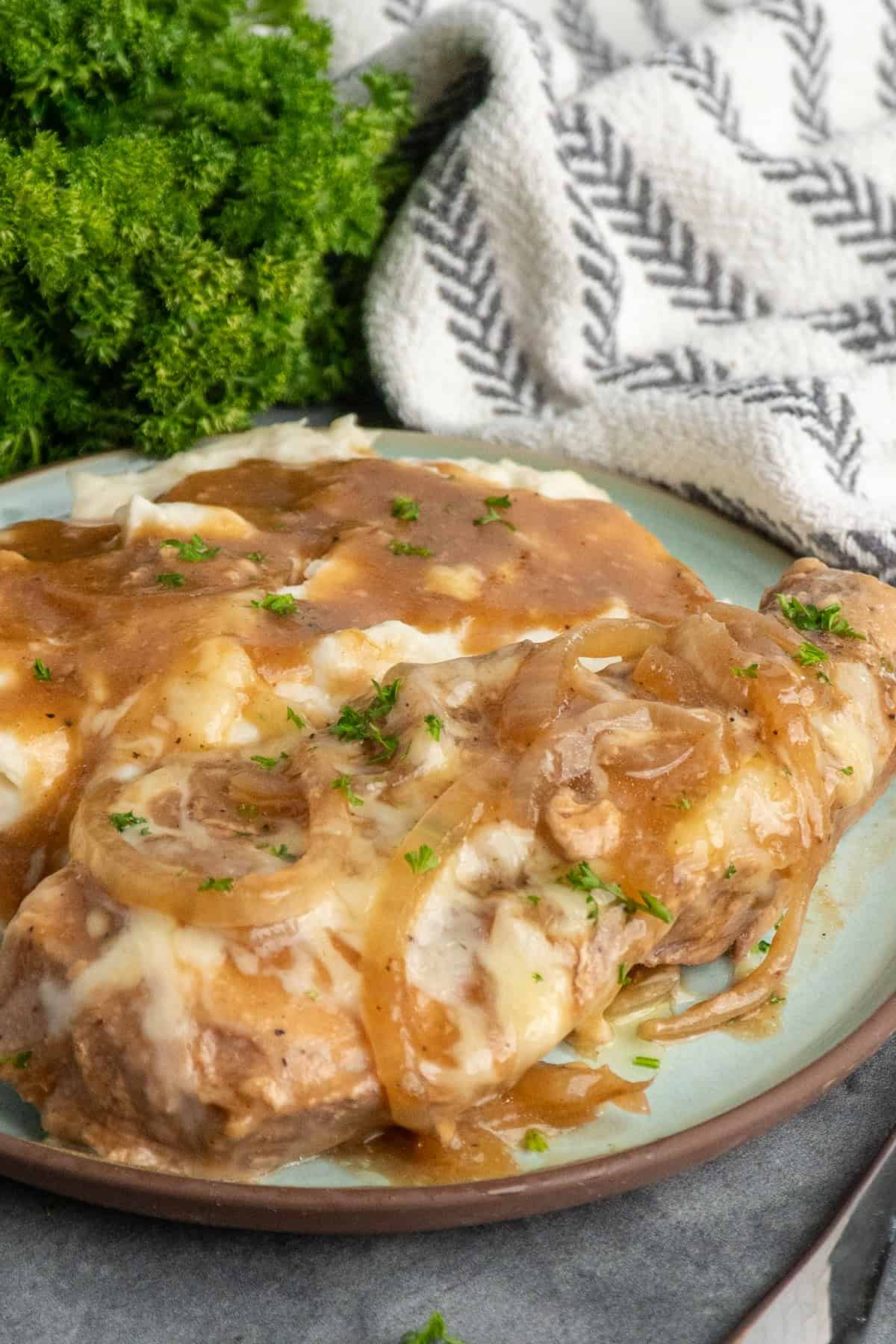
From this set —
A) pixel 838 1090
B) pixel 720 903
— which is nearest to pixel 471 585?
pixel 720 903

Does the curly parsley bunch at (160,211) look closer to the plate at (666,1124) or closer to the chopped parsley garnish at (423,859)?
the chopped parsley garnish at (423,859)

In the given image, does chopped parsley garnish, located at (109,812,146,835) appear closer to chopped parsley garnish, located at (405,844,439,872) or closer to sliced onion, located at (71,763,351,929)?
sliced onion, located at (71,763,351,929)

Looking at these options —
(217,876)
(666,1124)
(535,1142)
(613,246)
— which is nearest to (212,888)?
(217,876)

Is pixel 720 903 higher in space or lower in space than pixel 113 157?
lower

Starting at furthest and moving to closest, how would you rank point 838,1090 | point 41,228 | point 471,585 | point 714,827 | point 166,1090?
point 41,228 < point 471,585 < point 838,1090 < point 714,827 < point 166,1090

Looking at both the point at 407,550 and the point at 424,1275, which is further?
the point at 407,550

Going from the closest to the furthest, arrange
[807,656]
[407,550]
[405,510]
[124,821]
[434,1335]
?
[434,1335], [124,821], [807,656], [407,550], [405,510]

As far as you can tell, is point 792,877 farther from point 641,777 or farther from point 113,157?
point 113,157

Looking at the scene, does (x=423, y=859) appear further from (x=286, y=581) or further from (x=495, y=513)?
(x=495, y=513)
